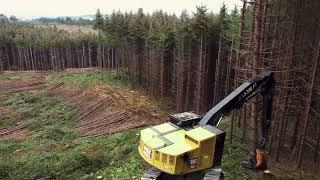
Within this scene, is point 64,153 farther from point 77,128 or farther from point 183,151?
point 183,151

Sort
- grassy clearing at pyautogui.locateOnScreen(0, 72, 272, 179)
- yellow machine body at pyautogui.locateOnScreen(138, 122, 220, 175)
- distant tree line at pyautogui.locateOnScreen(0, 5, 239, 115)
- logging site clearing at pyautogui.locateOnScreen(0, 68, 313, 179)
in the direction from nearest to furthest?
yellow machine body at pyautogui.locateOnScreen(138, 122, 220, 175) < grassy clearing at pyautogui.locateOnScreen(0, 72, 272, 179) < logging site clearing at pyautogui.locateOnScreen(0, 68, 313, 179) < distant tree line at pyautogui.locateOnScreen(0, 5, 239, 115)

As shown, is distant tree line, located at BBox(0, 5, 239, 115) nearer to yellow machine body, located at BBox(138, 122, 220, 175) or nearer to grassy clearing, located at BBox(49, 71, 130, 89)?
grassy clearing, located at BBox(49, 71, 130, 89)

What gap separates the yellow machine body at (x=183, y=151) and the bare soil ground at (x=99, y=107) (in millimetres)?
14017

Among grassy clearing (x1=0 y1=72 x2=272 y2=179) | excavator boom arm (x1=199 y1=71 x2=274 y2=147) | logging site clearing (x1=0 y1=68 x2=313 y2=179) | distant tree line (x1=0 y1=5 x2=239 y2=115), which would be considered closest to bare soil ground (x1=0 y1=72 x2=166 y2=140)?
logging site clearing (x1=0 y1=68 x2=313 y2=179)

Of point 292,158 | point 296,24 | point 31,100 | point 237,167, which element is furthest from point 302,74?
point 31,100

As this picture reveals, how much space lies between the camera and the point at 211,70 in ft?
101

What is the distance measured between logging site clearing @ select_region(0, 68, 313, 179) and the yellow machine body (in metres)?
5.60

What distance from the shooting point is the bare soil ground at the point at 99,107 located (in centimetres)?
2622

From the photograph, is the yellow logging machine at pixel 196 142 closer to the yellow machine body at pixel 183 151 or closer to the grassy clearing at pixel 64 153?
the yellow machine body at pixel 183 151

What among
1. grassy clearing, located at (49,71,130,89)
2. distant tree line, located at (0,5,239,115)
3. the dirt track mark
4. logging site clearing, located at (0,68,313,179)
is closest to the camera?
logging site clearing, located at (0,68,313,179)

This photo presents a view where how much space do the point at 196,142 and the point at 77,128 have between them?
57.3ft

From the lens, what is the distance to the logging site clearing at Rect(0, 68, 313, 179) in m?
17.5

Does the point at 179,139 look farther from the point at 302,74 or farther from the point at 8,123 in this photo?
the point at 8,123

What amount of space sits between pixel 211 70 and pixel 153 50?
339 inches
